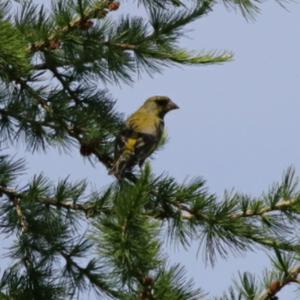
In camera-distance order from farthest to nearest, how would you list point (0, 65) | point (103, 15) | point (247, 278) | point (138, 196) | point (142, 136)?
1. point (142, 136)
2. point (103, 15)
3. point (0, 65)
4. point (247, 278)
5. point (138, 196)

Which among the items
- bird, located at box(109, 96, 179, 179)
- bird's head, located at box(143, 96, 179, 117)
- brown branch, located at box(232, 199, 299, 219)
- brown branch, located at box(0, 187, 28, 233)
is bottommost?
brown branch, located at box(0, 187, 28, 233)

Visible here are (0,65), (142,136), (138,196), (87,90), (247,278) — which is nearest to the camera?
(138,196)

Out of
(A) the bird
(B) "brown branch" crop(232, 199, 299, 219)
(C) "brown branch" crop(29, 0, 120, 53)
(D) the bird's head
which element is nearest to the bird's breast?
(A) the bird

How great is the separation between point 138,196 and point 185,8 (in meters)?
1.52

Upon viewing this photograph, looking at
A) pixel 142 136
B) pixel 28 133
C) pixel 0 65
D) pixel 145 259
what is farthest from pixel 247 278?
pixel 142 136

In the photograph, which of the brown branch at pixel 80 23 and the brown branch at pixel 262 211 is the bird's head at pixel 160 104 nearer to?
the brown branch at pixel 80 23

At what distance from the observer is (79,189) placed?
13.2 feet

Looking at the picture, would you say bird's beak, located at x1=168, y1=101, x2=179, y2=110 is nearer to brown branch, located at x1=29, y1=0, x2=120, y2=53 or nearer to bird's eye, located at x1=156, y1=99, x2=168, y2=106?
bird's eye, located at x1=156, y1=99, x2=168, y2=106

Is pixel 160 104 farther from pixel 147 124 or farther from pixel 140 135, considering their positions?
pixel 140 135

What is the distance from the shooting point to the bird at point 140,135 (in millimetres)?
4445

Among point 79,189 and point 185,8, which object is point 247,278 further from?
point 185,8

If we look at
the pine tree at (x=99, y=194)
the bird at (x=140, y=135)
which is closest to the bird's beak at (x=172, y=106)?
the bird at (x=140, y=135)

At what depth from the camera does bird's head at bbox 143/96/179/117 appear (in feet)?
19.7

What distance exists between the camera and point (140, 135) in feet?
17.0
